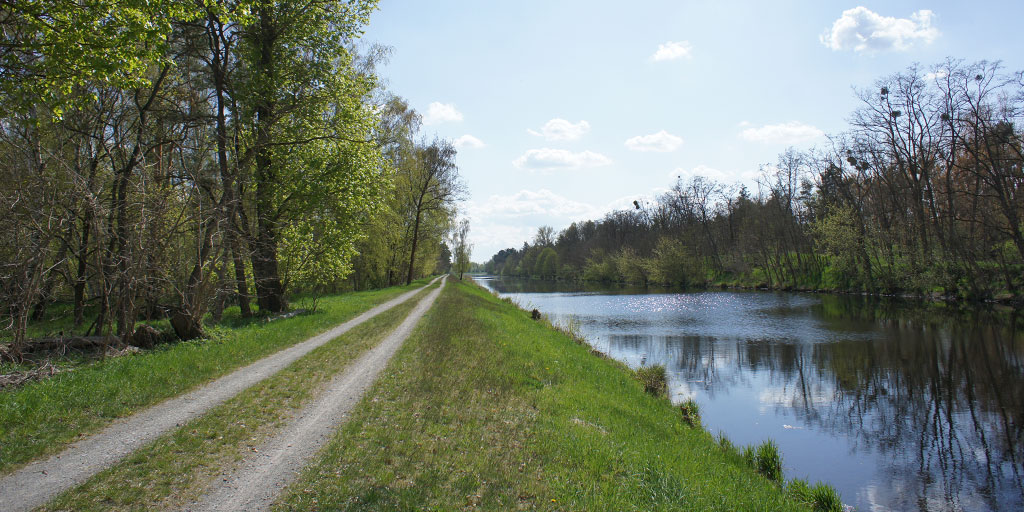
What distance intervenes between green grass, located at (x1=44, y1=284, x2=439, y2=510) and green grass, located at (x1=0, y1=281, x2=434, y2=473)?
1.03 metres

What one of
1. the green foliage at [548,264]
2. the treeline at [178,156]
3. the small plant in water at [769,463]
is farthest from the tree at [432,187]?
the green foliage at [548,264]

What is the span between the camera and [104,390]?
23.5ft

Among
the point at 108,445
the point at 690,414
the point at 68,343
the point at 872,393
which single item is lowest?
the point at 872,393

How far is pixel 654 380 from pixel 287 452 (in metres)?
9.30

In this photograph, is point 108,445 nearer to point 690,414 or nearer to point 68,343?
point 68,343

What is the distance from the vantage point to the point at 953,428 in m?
10.5

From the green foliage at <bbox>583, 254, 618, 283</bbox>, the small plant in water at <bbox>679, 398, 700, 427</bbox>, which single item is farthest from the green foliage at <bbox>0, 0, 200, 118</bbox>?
the green foliage at <bbox>583, 254, 618, 283</bbox>

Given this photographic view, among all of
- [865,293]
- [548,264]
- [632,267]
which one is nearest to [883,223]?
[865,293]

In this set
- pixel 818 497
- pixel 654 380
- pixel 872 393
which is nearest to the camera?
pixel 818 497

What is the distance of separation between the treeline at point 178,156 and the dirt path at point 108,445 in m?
Answer: 3.63

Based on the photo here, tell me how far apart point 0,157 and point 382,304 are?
47.1ft

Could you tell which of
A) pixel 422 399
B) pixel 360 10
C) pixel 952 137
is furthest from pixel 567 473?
pixel 952 137

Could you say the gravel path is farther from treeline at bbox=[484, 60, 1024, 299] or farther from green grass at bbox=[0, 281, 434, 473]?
treeline at bbox=[484, 60, 1024, 299]

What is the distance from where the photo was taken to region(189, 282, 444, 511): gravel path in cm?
460
